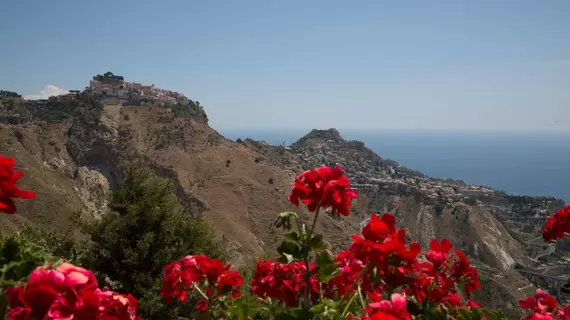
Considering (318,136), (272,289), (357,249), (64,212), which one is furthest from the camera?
(318,136)

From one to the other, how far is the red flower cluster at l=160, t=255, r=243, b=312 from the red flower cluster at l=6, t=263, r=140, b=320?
1005 millimetres

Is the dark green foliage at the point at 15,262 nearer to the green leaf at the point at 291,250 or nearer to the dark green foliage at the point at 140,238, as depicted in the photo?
the green leaf at the point at 291,250

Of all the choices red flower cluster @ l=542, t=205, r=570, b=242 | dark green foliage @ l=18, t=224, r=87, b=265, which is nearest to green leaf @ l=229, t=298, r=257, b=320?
dark green foliage @ l=18, t=224, r=87, b=265

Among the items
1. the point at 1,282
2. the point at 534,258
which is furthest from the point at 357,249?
the point at 534,258

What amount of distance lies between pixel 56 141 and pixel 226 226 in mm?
27518

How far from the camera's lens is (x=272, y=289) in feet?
7.34

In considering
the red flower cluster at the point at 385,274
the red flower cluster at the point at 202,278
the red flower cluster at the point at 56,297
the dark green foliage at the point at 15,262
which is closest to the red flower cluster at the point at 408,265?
the red flower cluster at the point at 385,274

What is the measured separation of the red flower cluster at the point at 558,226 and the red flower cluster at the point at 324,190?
7.93 feet

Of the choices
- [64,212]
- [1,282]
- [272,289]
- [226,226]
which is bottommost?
[226,226]

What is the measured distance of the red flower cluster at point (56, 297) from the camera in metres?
1.02

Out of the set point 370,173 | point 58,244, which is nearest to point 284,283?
point 58,244

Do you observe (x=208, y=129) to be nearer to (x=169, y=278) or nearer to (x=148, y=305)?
(x=148, y=305)

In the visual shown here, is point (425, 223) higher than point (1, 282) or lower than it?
lower

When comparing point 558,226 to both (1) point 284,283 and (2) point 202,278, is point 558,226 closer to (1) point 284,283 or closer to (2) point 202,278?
(1) point 284,283
